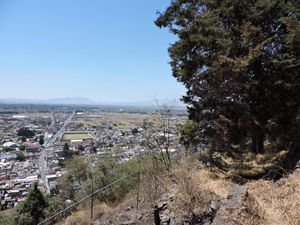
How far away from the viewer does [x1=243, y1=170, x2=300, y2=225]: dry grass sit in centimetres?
505

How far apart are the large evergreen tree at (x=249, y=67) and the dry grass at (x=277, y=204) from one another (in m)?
3.20

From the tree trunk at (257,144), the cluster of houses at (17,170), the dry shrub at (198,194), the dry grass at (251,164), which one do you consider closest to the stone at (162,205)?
the dry shrub at (198,194)

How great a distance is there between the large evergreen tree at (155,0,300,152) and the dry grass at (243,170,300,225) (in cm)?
320

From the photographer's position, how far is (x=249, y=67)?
999 centimetres

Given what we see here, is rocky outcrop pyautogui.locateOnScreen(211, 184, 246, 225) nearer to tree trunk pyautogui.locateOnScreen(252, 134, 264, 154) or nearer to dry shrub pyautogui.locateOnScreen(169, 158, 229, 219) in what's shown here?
dry shrub pyautogui.locateOnScreen(169, 158, 229, 219)

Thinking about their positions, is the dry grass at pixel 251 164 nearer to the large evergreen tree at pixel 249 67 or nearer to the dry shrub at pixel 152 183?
the large evergreen tree at pixel 249 67

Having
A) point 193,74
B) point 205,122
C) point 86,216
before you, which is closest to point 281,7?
point 193,74

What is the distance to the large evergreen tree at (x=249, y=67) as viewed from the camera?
9.54 metres

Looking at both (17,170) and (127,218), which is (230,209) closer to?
(127,218)

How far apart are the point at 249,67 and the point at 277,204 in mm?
5422

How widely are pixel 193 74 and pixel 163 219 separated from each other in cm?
630

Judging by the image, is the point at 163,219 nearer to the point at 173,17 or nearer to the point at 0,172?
the point at 173,17

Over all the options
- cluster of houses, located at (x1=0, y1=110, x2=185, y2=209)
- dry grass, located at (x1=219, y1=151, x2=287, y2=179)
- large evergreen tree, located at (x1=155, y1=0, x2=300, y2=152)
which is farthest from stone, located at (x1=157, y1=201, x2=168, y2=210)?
cluster of houses, located at (x1=0, y1=110, x2=185, y2=209)

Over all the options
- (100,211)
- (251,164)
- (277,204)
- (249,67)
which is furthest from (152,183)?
(277,204)
